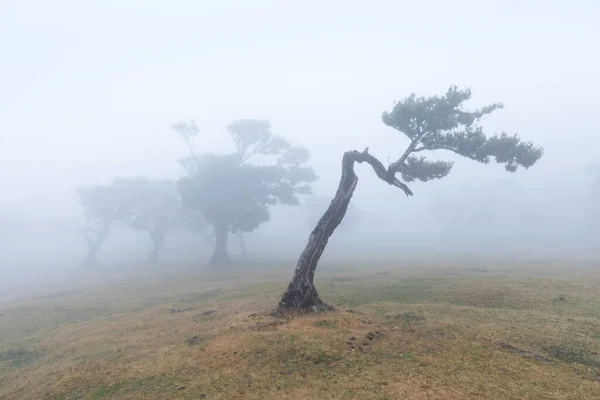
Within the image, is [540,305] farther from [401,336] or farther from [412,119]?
[412,119]

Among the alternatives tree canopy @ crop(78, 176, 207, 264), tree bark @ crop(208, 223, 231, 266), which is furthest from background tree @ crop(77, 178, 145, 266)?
tree bark @ crop(208, 223, 231, 266)

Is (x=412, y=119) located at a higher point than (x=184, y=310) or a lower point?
higher

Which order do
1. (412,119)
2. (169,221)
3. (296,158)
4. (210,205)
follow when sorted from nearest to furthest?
1. (412,119)
2. (210,205)
3. (296,158)
4. (169,221)

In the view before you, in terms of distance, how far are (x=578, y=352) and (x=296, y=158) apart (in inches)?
2265

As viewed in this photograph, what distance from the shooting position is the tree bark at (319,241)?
16391 mm

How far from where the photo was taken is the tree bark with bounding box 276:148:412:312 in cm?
1639

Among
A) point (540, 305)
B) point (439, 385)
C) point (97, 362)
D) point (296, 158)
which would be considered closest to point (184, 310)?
point (97, 362)

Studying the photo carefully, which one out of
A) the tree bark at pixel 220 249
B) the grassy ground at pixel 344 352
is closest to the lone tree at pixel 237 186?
the tree bark at pixel 220 249

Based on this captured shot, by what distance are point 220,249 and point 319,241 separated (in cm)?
4129

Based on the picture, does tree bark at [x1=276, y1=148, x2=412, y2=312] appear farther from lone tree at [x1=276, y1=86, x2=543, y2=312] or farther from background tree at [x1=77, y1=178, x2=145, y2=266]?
background tree at [x1=77, y1=178, x2=145, y2=266]

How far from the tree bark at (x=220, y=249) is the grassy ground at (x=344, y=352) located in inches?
1370

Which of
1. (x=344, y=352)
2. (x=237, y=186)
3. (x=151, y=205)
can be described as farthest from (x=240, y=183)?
(x=344, y=352)

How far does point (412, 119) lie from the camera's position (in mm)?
21406

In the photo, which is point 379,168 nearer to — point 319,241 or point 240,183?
point 319,241
